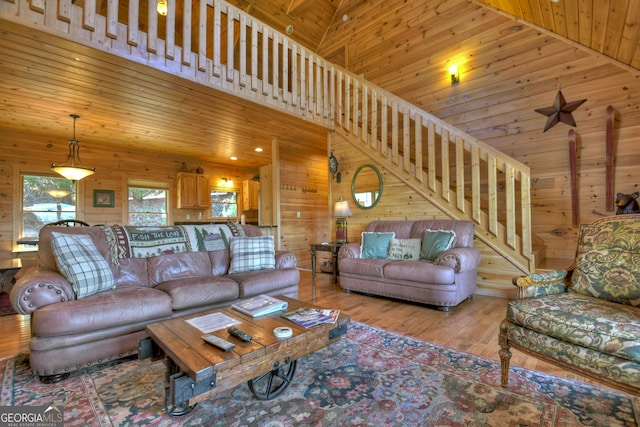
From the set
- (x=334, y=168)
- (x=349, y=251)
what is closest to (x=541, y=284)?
(x=349, y=251)

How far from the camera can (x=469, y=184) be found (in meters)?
4.90


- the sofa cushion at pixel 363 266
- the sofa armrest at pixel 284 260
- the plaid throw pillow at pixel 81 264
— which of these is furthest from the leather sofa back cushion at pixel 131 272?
the sofa cushion at pixel 363 266

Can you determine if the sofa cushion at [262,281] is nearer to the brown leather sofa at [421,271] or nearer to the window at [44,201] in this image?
the brown leather sofa at [421,271]

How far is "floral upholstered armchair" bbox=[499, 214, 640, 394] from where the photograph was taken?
132 centimetres

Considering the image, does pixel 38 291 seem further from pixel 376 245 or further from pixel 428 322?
pixel 376 245

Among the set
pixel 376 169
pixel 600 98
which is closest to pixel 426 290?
pixel 376 169

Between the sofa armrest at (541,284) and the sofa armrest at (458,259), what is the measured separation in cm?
113

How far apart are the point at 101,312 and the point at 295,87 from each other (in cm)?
355

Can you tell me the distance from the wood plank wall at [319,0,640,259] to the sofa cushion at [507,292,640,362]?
2.94m

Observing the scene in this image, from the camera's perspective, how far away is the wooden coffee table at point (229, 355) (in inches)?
45.4

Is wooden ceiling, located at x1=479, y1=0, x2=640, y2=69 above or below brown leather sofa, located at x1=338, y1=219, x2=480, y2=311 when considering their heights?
above

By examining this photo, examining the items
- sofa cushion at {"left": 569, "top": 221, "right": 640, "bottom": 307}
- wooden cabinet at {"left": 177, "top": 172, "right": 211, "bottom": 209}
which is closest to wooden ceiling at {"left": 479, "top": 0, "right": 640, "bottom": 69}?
sofa cushion at {"left": 569, "top": 221, "right": 640, "bottom": 307}

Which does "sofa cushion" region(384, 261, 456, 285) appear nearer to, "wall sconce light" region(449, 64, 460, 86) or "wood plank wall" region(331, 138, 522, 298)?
"wood plank wall" region(331, 138, 522, 298)

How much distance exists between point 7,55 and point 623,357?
15.6ft
